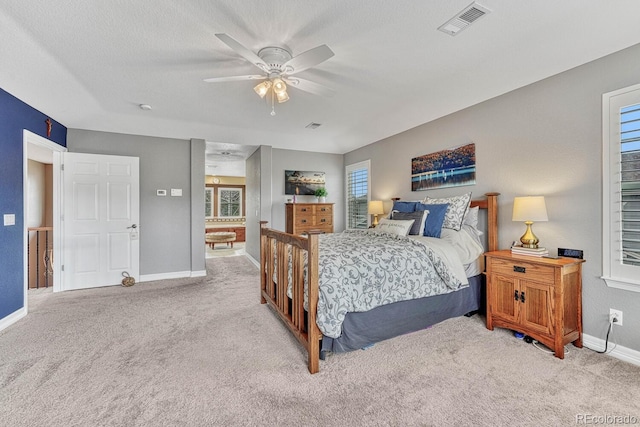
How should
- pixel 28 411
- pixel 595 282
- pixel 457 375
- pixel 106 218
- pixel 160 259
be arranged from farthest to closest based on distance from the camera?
pixel 160 259 < pixel 106 218 < pixel 595 282 < pixel 457 375 < pixel 28 411

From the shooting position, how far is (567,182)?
260 cm

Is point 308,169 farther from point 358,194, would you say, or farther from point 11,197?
point 11,197

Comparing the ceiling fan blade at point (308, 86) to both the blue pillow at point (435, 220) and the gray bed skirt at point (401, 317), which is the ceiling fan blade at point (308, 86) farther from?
the gray bed skirt at point (401, 317)

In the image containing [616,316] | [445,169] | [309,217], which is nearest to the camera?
[616,316]

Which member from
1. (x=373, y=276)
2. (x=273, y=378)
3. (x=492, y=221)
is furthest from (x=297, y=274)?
(x=492, y=221)

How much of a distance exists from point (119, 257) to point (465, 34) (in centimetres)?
532

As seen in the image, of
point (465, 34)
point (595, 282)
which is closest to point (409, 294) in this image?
point (595, 282)

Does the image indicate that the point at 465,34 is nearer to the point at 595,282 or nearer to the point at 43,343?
the point at 595,282

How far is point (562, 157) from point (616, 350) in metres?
1.69

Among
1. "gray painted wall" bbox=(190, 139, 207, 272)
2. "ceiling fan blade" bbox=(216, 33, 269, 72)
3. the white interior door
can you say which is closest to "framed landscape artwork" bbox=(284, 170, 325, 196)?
"gray painted wall" bbox=(190, 139, 207, 272)

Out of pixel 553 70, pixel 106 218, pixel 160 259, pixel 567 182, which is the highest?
pixel 553 70

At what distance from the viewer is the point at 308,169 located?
19.4 feet

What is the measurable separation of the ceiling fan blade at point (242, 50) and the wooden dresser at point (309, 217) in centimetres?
312

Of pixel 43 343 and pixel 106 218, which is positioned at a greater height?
pixel 106 218
